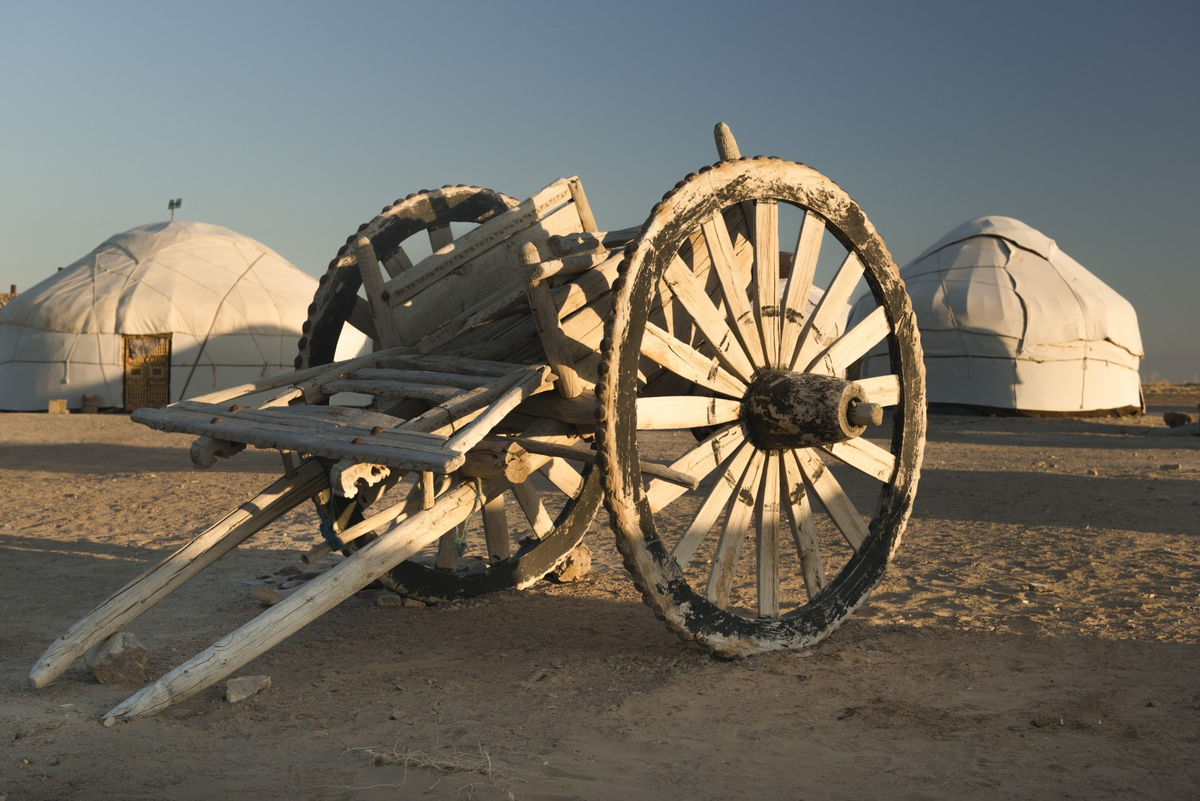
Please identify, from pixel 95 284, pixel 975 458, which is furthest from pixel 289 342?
pixel 975 458

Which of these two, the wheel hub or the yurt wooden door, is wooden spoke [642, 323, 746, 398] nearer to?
the wheel hub

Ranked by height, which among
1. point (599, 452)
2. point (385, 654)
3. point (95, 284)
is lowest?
point (385, 654)

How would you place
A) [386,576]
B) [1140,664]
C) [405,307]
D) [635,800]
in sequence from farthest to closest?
[386,576] < [405,307] < [1140,664] < [635,800]

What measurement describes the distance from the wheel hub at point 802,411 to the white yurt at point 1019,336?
52.5 ft

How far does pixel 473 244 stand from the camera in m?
4.52

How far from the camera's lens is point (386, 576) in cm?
480

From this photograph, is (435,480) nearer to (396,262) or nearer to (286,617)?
(286,617)

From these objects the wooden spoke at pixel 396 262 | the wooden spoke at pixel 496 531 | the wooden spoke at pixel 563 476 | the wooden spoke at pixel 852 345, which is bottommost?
the wooden spoke at pixel 496 531

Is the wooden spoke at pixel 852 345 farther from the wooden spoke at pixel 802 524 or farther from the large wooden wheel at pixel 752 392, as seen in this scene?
the wooden spoke at pixel 802 524

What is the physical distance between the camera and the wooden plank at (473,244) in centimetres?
443

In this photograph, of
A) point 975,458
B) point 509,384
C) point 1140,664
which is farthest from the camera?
point 975,458

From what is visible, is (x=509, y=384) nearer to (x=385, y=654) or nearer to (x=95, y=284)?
(x=385, y=654)

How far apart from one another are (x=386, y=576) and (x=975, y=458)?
966cm

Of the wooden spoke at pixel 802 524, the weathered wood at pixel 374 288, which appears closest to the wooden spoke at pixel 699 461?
the wooden spoke at pixel 802 524
